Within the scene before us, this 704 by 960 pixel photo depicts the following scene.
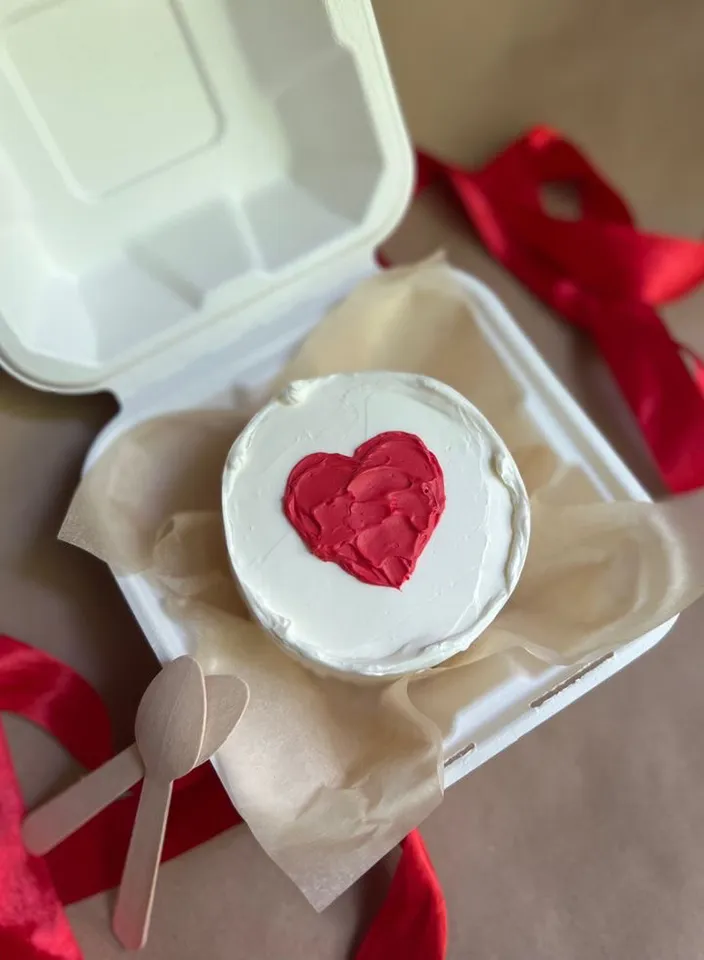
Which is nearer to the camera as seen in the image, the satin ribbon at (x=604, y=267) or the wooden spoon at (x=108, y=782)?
the wooden spoon at (x=108, y=782)

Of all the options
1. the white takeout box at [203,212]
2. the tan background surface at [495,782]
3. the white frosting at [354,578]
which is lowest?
the tan background surface at [495,782]

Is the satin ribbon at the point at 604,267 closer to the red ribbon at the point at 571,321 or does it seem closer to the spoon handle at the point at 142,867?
the red ribbon at the point at 571,321

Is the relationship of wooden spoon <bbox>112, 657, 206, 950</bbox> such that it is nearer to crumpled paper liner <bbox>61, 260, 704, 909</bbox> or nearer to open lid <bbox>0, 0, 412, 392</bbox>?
crumpled paper liner <bbox>61, 260, 704, 909</bbox>

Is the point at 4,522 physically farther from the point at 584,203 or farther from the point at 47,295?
the point at 584,203

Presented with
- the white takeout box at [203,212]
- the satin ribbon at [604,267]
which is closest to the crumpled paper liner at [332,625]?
the white takeout box at [203,212]

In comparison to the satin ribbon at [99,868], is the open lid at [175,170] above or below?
above

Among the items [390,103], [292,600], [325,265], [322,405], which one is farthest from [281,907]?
[390,103]

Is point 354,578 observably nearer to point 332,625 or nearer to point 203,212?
A: point 332,625
